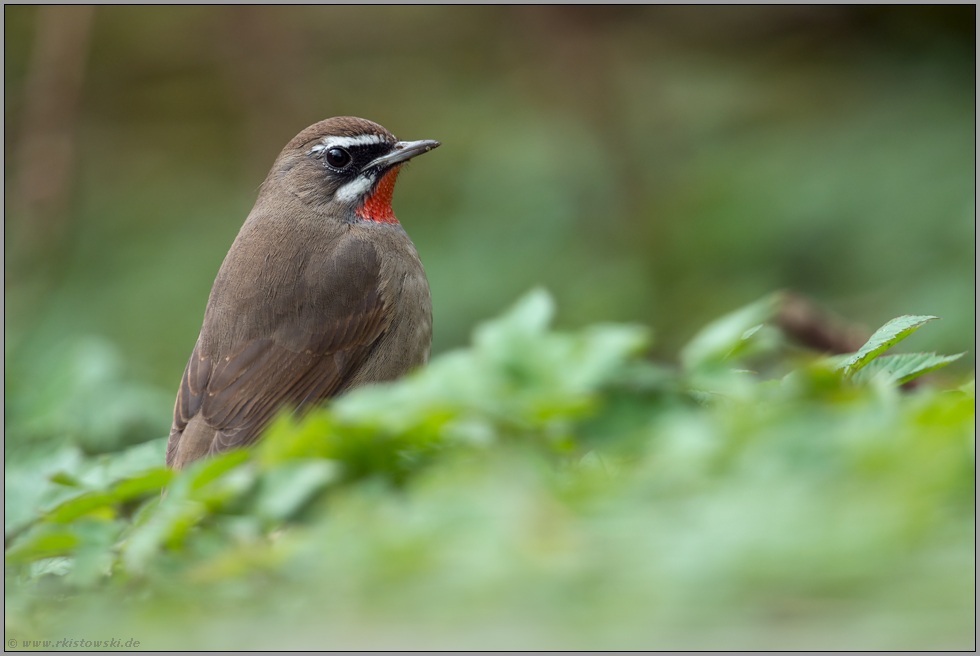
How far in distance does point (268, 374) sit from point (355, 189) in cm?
121

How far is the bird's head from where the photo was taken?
16.4 ft

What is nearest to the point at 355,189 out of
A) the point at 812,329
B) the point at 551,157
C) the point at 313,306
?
the point at 313,306

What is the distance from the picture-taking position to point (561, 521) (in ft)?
4.59

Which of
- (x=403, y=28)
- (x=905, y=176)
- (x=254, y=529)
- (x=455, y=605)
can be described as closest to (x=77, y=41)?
(x=403, y=28)

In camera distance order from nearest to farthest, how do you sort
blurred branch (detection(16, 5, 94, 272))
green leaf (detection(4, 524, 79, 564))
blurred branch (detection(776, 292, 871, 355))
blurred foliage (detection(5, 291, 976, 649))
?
blurred foliage (detection(5, 291, 976, 649)) → green leaf (detection(4, 524, 79, 564)) → blurred branch (detection(776, 292, 871, 355)) → blurred branch (detection(16, 5, 94, 272))

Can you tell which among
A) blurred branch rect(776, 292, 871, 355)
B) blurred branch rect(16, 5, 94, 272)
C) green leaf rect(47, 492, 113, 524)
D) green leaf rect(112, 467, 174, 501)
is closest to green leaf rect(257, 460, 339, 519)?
green leaf rect(112, 467, 174, 501)

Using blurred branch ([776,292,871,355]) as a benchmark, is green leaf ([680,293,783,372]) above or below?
below

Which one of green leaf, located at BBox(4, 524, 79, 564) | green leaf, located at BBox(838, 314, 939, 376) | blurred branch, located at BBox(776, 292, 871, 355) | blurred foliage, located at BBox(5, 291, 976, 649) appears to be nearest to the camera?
blurred foliage, located at BBox(5, 291, 976, 649)

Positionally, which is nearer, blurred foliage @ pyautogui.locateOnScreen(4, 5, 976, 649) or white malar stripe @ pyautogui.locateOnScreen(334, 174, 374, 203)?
blurred foliage @ pyautogui.locateOnScreen(4, 5, 976, 649)

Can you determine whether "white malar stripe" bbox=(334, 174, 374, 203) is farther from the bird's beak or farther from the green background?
the green background

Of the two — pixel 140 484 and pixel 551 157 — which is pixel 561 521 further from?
pixel 551 157

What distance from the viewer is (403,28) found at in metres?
10.8

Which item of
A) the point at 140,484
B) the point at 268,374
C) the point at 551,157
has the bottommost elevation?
the point at 140,484

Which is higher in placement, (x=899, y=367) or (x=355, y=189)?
(x=355, y=189)
